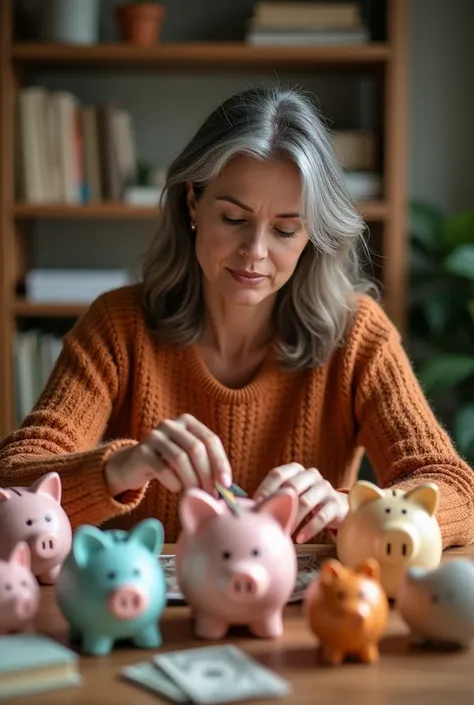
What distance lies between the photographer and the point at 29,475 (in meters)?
1.42

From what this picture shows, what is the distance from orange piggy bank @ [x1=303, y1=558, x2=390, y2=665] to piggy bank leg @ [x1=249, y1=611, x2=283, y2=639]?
0.06 m

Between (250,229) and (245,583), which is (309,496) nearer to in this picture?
(245,583)

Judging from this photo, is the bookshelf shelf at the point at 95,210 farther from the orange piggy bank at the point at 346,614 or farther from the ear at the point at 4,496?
the orange piggy bank at the point at 346,614

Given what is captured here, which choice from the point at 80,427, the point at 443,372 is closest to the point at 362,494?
the point at 80,427

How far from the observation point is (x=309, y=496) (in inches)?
49.0

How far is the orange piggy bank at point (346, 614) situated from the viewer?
36.8 inches

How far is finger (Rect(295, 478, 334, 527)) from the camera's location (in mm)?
1233

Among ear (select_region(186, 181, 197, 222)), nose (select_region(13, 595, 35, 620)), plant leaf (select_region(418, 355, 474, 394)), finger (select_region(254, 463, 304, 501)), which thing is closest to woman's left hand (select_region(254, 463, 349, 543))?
finger (select_region(254, 463, 304, 501))

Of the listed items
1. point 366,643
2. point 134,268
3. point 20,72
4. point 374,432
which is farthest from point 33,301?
point 366,643

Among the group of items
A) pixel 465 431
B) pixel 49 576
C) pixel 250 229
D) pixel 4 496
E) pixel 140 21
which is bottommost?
pixel 465 431

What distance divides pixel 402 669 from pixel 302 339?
88 cm

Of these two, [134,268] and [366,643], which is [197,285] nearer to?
[366,643]

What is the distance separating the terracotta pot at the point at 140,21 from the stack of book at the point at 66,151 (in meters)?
0.21

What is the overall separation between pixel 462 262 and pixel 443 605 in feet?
6.37
